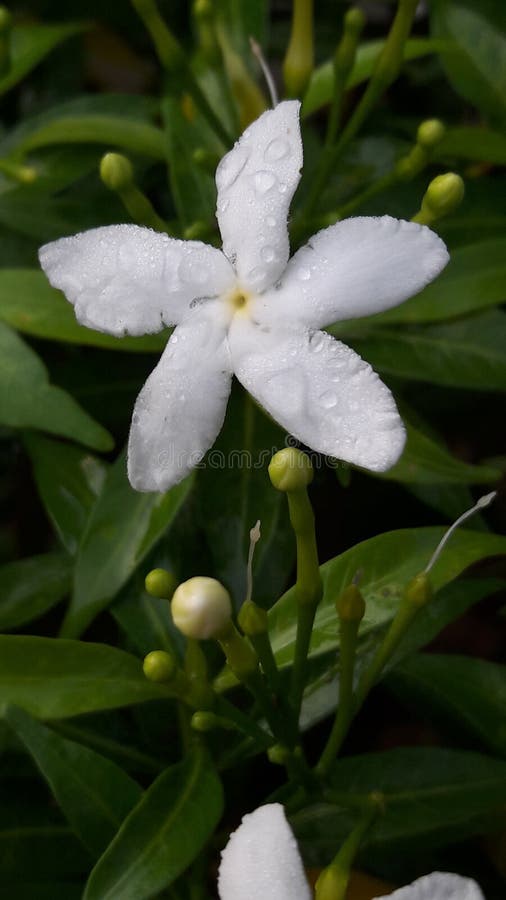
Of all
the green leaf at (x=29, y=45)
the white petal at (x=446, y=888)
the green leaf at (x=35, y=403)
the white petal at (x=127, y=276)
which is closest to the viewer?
the white petal at (x=446, y=888)

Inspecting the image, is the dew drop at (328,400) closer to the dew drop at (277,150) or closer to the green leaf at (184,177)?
the dew drop at (277,150)

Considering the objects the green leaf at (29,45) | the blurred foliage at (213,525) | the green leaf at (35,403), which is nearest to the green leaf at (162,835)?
the blurred foliage at (213,525)

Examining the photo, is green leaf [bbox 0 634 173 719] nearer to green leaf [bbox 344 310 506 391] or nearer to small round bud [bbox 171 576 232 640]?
small round bud [bbox 171 576 232 640]

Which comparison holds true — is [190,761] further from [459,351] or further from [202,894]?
[459,351]

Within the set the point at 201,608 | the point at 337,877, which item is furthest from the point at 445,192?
the point at 337,877

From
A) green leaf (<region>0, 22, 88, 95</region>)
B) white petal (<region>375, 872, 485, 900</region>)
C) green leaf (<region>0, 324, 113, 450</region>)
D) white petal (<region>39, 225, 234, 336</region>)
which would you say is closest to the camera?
white petal (<region>375, 872, 485, 900</region>)

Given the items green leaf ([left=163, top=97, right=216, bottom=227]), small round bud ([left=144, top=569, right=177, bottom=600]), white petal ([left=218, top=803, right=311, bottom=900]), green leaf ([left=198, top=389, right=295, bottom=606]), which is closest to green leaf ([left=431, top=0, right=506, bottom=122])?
green leaf ([left=163, top=97, right=216, bottom=227])
